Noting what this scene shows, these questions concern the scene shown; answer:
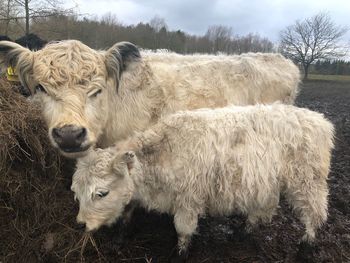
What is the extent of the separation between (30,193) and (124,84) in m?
1.71

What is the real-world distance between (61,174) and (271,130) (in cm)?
265

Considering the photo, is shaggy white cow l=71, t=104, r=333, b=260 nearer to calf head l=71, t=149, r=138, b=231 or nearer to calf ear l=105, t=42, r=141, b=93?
calf head l=71, t=149, r=138, b=231

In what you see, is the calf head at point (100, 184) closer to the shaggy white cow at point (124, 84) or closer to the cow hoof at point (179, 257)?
the shaggy white cow at point (124, 84)

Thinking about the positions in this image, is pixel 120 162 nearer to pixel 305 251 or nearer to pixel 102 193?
pixel 102 193

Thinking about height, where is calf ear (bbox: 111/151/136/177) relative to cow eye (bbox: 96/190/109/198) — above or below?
above

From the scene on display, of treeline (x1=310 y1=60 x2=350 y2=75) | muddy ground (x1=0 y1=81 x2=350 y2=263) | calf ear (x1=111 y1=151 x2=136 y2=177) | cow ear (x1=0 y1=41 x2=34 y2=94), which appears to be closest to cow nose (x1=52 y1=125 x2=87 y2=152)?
calf ear (x1=111 y1=151 x2=136 y2=177)

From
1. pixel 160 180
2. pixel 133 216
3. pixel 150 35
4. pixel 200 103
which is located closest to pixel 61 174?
pixel 133 216

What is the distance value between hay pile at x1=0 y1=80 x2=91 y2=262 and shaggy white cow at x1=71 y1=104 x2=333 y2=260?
3.28ft

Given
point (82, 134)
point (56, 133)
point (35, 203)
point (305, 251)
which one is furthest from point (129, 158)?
point (305, 251)

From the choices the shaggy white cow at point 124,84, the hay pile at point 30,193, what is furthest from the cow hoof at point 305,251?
the hay pile at point 30,193

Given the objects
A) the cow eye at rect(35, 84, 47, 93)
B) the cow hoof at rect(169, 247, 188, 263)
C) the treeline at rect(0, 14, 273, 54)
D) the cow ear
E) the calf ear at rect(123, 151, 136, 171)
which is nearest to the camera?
the calf ear at rect(123, 151, 136, 171)

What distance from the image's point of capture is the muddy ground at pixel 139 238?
4.59 m

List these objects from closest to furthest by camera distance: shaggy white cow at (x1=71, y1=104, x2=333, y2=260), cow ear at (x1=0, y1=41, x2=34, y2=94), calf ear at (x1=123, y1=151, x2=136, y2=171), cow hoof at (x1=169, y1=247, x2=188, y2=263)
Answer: calf ear at (x1=123, y1=151, x2=136, y2=171)
cow ear at (x1=0, y1=41, x2=34, y2=94)
shaggy white cow at (x1=71, y1=104, x2=333, y2=260)
cow hoof at (x1=169, y1=247, x2=188, y2=263)

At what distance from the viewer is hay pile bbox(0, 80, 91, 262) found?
4613mm
